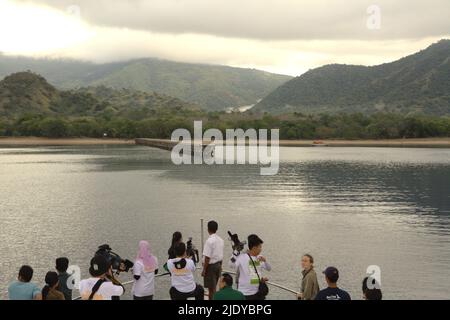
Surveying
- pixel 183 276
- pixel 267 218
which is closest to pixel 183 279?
pixel 183 276

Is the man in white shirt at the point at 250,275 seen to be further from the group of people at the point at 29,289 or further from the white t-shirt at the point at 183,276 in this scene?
the group of people at the point at 29,289

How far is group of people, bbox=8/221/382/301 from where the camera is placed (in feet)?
35.4

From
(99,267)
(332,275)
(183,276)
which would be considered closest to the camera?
(99,267)

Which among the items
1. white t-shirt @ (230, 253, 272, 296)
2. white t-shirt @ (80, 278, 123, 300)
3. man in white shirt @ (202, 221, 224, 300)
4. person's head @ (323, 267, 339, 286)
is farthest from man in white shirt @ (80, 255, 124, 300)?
man in white shirt @ (202, 221, 224, 300)

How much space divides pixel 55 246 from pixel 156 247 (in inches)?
225

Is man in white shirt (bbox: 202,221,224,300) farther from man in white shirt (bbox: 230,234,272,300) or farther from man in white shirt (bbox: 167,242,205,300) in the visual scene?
man in white shirt (bbox: 230,234,272,300)

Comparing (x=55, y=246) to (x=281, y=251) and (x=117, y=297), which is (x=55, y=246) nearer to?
(x=281, y=251)

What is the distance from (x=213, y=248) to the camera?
14789mm

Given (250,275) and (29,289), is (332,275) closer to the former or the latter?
(250,275)

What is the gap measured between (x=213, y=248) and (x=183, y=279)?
1.91 meters

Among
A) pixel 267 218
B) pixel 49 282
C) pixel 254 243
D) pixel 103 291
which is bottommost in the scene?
pixel 267 218

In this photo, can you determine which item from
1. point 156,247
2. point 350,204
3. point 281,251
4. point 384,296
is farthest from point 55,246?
point 350,204

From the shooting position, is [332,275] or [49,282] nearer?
[332,275]

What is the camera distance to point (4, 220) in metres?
40.9
